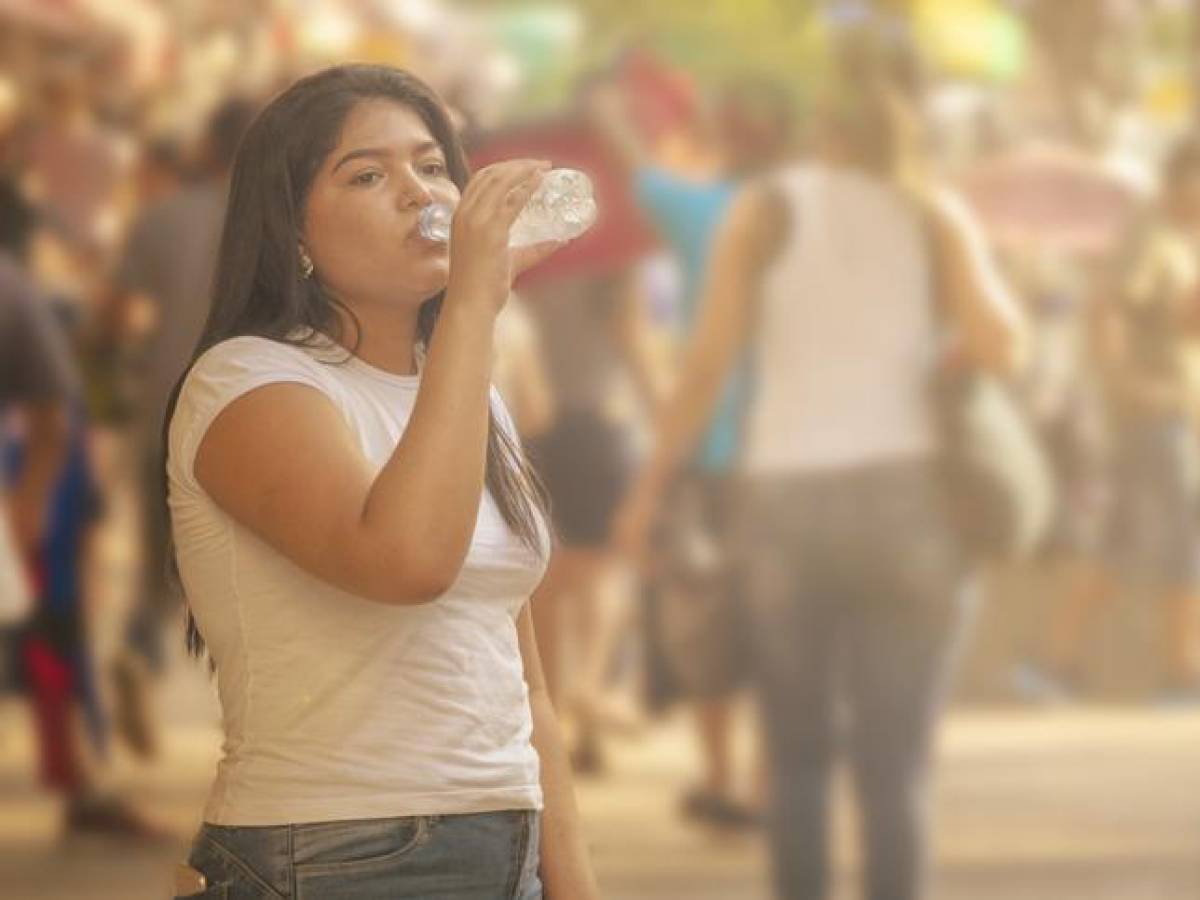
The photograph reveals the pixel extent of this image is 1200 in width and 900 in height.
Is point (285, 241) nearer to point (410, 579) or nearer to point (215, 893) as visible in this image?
point (410, 579)

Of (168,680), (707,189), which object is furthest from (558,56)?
(168,680)

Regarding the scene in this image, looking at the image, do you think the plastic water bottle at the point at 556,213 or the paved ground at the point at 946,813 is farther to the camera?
the paved ground at the point at 946,813

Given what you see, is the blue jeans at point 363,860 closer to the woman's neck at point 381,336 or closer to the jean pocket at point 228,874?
the jean pocket at point 228,874

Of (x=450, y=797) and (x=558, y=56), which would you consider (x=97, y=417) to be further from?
(x=450, y=797)

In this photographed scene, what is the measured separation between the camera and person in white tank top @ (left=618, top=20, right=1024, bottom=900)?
195 inches

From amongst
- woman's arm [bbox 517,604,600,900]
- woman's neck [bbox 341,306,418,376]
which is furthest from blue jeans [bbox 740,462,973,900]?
woman's neck [bbox 341,306,418,376]

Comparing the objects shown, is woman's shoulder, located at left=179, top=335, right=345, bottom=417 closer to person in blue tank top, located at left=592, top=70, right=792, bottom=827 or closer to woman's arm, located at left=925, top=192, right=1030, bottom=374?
woman's arm, located at left=925, top=192, right=1030, bottom=374

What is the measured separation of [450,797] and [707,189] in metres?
3.70

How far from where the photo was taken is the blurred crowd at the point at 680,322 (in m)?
5.21

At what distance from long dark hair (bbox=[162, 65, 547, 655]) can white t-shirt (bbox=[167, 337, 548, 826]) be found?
0.04m

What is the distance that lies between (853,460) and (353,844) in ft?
9.96

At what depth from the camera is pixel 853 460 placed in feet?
16.3

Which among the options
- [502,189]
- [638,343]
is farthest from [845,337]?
[502,189]

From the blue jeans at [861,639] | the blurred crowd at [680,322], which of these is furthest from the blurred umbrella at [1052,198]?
the blue jeans at [861,639]
